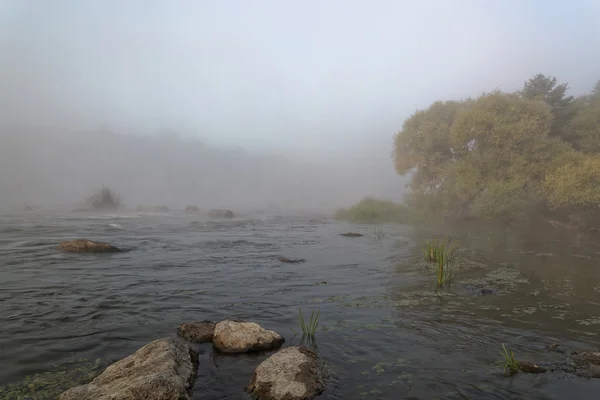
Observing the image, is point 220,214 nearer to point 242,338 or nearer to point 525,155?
point 525,155

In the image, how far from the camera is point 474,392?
19.6 feet

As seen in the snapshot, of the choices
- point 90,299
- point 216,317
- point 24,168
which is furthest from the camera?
point 24,168

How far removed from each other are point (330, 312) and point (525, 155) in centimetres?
3409

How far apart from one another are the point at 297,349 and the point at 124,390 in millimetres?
3160

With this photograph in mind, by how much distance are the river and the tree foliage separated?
13.1 m

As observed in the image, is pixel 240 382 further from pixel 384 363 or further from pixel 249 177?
pixel 249 177

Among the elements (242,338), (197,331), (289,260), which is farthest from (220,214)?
(242,338)

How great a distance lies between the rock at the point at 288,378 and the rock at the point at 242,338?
98 centimetres

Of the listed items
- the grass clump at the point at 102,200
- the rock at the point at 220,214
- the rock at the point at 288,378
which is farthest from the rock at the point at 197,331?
the grass clump at the point at 102,200

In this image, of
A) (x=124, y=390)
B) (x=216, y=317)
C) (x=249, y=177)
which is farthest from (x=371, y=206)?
(x=249, y=177)

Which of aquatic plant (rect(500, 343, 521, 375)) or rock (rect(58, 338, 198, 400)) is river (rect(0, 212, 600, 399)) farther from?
rock (rect(58, 338, 198, 400))

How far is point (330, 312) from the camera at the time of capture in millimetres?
10156

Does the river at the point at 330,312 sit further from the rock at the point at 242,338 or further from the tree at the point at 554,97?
the tree at the point at 554,97

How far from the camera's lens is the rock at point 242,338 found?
23.9 feet
